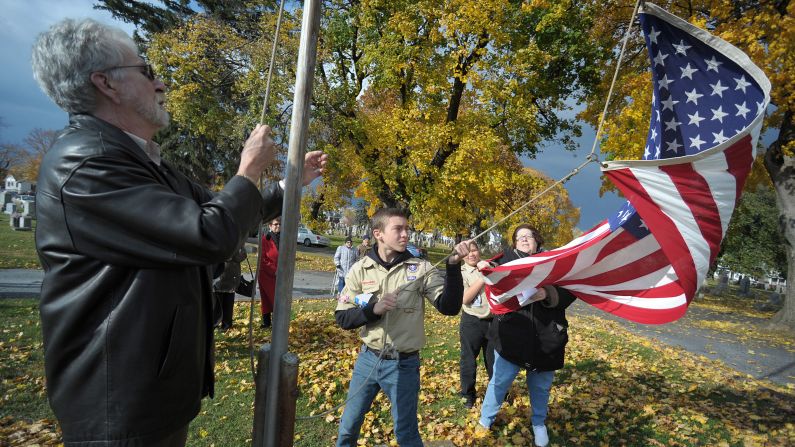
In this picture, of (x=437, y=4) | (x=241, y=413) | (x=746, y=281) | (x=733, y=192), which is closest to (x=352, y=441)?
(x=241, y=413)

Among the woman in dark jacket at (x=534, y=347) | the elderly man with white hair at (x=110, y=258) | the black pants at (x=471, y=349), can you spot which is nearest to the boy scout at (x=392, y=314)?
the woman in dark jacket at (x=534, y=347)

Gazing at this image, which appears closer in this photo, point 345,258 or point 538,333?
point 538,333

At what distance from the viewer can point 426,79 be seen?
1454 centimetres

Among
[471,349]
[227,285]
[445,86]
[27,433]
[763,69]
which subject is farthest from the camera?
[445,86]

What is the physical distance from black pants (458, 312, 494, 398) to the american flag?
2.22 meters

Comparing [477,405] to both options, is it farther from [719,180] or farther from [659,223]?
[719,180]

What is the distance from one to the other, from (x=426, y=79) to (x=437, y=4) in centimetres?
257

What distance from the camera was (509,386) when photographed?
172 inches

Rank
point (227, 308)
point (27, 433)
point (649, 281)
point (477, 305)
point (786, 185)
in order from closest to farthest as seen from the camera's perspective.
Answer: point (649, 281), point (27, 433), point (477, 305), point (227, 308), point (786, 185)

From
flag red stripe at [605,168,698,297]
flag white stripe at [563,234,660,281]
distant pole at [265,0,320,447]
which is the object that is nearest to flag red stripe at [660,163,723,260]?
flag red stripe at [605,168,698,297]

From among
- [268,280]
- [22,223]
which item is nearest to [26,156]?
[22,223]

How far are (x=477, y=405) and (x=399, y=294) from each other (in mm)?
2691

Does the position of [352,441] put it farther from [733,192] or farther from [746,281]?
[746,281]

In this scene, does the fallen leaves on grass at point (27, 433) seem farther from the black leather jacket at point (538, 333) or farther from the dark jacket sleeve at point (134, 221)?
the black leather jacket at point (538, 333)
